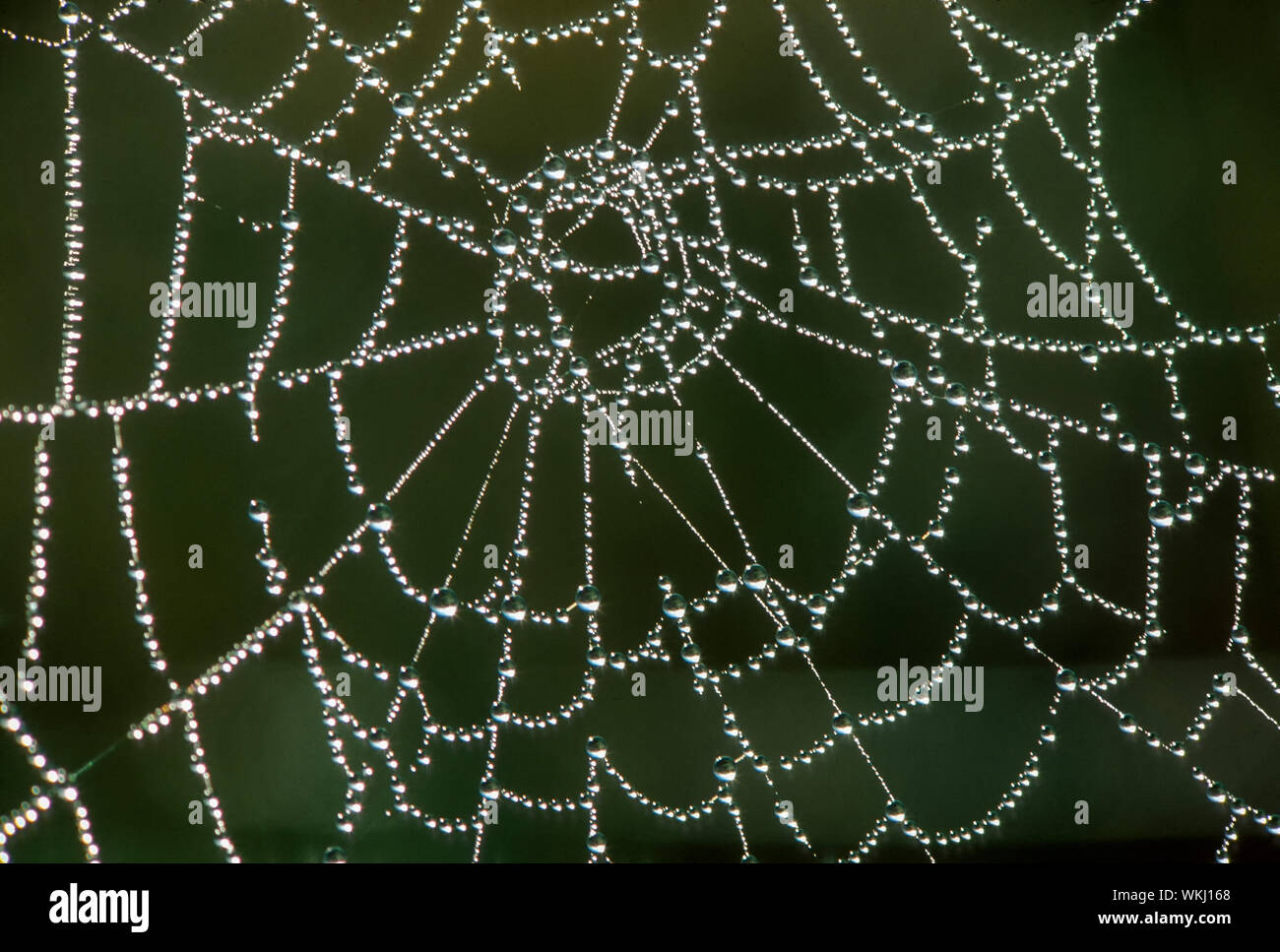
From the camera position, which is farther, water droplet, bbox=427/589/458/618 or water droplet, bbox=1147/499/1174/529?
water droplet, bbox=1147/499/1174/529

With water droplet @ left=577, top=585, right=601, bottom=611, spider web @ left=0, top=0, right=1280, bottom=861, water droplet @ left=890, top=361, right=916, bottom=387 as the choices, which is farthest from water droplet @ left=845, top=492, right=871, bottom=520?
water droplet @ left=577, top=585, right=601, bottom=611

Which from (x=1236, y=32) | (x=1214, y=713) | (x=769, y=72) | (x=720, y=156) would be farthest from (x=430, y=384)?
(x=1236, y=32)

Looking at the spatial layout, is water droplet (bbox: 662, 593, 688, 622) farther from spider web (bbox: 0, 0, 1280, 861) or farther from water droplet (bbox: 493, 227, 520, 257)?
water droplet (bbox: 493, 227, 520, 257)

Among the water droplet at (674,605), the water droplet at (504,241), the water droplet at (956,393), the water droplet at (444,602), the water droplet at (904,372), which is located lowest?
the water droplet at (674,605)

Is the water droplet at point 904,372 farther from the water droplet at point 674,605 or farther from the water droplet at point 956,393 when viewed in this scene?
the water droplet at point 674,605

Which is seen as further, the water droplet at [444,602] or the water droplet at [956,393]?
the water droplet at [956,393]

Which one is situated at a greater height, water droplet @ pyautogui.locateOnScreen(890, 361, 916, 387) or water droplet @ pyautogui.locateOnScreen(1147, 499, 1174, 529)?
water droplet @ pyautogui.locateOnScreen(890, 361, 916, 387)

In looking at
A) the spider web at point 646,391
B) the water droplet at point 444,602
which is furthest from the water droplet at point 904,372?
the water droplet at point 444,602

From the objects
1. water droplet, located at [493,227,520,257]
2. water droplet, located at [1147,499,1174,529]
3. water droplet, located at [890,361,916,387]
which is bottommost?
water droplet, located at [1147,499,1174,529]
